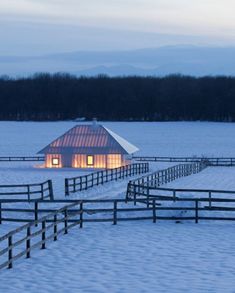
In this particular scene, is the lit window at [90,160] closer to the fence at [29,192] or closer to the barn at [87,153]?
the barn at [87,153]

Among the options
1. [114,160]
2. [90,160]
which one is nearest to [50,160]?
[90,160]

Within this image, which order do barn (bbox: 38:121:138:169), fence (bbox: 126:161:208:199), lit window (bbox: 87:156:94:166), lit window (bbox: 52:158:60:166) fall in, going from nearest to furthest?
fence (bbox: 126:161:208:199) → barn (bbox: 38:121:138:169) → lit window (bbox: 87:156:94:166) → lit window (bbox: 52:158:60:166)

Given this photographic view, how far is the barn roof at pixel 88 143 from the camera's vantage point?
2295 inches

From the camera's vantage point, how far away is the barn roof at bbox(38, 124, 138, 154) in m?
58.3

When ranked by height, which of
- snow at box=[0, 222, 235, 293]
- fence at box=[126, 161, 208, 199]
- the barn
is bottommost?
snow at box=[0, 222, 235, 293]

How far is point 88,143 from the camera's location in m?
58.9

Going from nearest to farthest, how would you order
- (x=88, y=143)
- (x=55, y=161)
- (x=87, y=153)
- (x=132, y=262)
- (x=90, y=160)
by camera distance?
1. (x=132, y=262)
2. (x=87, y=153)
3. (x=90, y=160)
4. (x=55, y=161)
5. (x=88, y=143)

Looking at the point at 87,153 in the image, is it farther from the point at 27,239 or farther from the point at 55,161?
the point at 27,239

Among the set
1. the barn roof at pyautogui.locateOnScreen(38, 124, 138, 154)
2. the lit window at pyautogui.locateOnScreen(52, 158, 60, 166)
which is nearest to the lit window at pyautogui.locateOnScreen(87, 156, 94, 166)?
the barn roof at pyautogui.locateOnScreen(38, 124, 138, 154)

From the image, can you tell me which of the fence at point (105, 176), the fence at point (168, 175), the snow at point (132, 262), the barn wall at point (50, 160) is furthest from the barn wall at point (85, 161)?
the snow at point (132, 262)

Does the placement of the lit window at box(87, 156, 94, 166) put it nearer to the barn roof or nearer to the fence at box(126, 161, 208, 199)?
the barn roof

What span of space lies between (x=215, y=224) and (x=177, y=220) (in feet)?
4.16

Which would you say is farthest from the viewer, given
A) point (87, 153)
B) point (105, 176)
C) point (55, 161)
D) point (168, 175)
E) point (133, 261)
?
point (55, 161)

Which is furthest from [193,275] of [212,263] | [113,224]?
[113,224]
